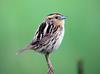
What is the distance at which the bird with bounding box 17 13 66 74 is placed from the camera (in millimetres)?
603

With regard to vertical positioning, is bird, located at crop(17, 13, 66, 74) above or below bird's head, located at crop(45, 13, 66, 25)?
below

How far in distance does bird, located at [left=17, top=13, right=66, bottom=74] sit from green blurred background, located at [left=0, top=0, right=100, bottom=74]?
42 millimetres

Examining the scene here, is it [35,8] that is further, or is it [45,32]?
[35,8]

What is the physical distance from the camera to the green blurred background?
705mm

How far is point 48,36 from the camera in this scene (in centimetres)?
61

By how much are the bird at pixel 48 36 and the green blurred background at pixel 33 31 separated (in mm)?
42

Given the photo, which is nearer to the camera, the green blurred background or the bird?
the bird

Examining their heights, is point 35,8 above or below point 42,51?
above

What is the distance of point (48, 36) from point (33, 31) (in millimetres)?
83

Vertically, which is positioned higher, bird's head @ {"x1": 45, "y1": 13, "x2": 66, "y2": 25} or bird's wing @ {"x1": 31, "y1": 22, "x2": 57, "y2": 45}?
bird's head @ {"x1": 45, "y1": 13, "x2": 66, "y2": 25}
